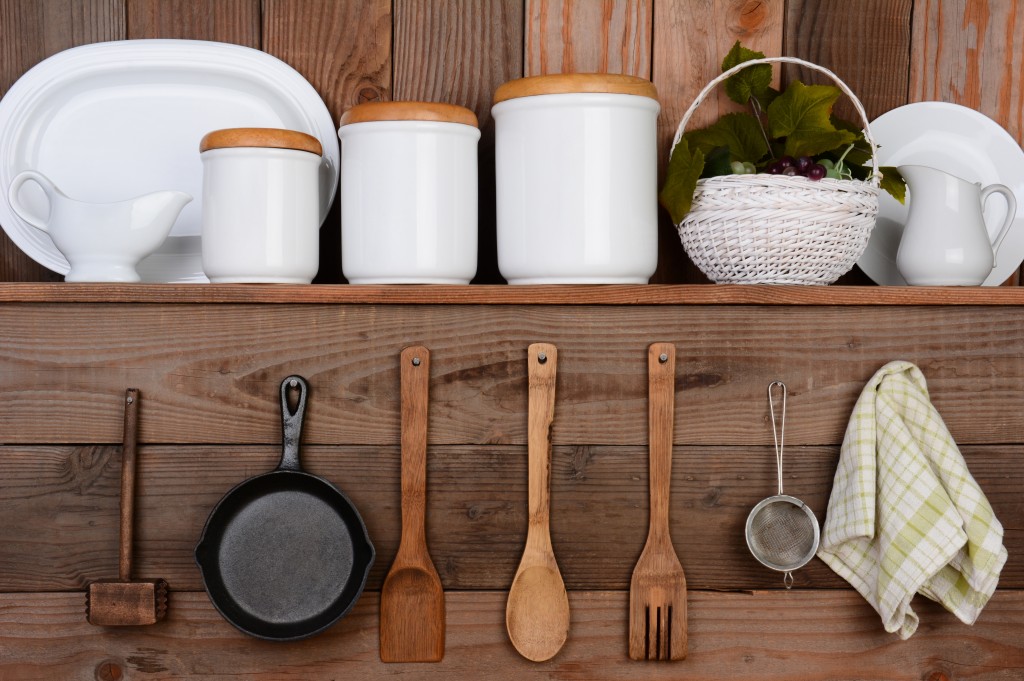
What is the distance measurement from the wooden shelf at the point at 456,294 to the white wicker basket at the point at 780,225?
2cm

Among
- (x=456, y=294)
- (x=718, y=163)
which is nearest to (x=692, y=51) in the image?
(x=718, y=163)

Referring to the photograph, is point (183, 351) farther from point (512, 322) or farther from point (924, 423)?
Answer: point (924, 423)

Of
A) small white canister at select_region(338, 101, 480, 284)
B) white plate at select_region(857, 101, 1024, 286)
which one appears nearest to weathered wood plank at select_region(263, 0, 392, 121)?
small white canister at select_region(338, 101, 480, 284)

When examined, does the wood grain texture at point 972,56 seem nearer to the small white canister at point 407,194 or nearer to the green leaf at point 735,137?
the green leaf at point 735,137

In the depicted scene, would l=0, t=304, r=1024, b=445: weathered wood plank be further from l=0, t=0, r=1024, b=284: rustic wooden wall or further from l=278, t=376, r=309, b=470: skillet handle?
l=0, t=0, r=1024, b=284: rustic wooden wall

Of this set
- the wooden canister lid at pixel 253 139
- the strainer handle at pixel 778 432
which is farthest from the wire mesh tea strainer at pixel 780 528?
the wooden canister lid at pixel 253 139

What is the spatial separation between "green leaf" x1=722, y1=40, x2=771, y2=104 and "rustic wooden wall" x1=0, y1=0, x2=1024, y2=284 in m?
0.07

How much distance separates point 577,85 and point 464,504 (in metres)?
0.42

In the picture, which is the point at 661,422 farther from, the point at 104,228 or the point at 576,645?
the point at 104,228

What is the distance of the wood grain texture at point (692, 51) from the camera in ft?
3.28

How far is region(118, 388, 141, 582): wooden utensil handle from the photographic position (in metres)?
0.83

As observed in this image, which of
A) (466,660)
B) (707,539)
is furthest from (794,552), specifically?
(466,660)

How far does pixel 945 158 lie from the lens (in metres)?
1.01

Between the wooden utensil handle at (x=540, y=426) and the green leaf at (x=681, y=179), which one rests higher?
the green leaf at (x=681, y=179)
